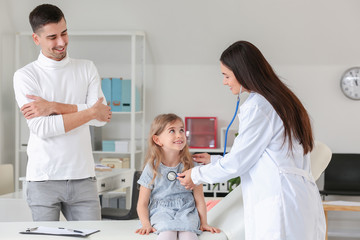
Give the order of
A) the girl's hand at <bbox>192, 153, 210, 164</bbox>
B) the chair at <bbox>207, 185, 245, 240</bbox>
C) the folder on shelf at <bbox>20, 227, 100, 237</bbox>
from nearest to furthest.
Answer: the folder on shelf at <bbox>20, 227, 100, 237</bbox>
the chair at <bbox>207, 185, 245, 240</bbox>
the girl's hand at <bbox>192, 153, 210, 164</bbox>

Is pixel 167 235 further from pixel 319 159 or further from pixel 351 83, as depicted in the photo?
pixel 351 83

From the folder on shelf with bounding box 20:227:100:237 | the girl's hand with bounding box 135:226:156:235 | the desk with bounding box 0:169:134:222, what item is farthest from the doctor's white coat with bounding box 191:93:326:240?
the desk with bounding box 0:169:134:222

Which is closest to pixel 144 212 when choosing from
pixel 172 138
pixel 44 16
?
pixel 172 138

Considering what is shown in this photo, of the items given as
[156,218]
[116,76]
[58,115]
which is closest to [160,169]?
[156,218]

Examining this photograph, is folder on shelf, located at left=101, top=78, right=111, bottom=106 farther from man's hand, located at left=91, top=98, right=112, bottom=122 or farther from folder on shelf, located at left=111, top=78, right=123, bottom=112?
man's hand, located at left=91, top=98, right=112, bottom=122

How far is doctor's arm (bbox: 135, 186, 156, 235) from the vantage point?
2.25 meters

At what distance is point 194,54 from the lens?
604 centimetres

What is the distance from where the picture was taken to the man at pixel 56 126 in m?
2.27

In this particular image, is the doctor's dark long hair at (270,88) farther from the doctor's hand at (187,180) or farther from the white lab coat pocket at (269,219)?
the doctor's hand at (187,180)

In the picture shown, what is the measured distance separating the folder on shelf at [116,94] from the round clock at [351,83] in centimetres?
227

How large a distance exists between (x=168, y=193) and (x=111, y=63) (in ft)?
13.2

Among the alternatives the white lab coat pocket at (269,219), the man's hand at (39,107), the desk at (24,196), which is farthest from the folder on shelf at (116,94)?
the white lab coat pocket at (269,219)

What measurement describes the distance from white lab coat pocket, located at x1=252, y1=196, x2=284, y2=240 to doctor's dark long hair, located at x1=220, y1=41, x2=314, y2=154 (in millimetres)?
222

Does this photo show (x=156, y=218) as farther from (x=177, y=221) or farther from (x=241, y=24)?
(x=241, y=24)
